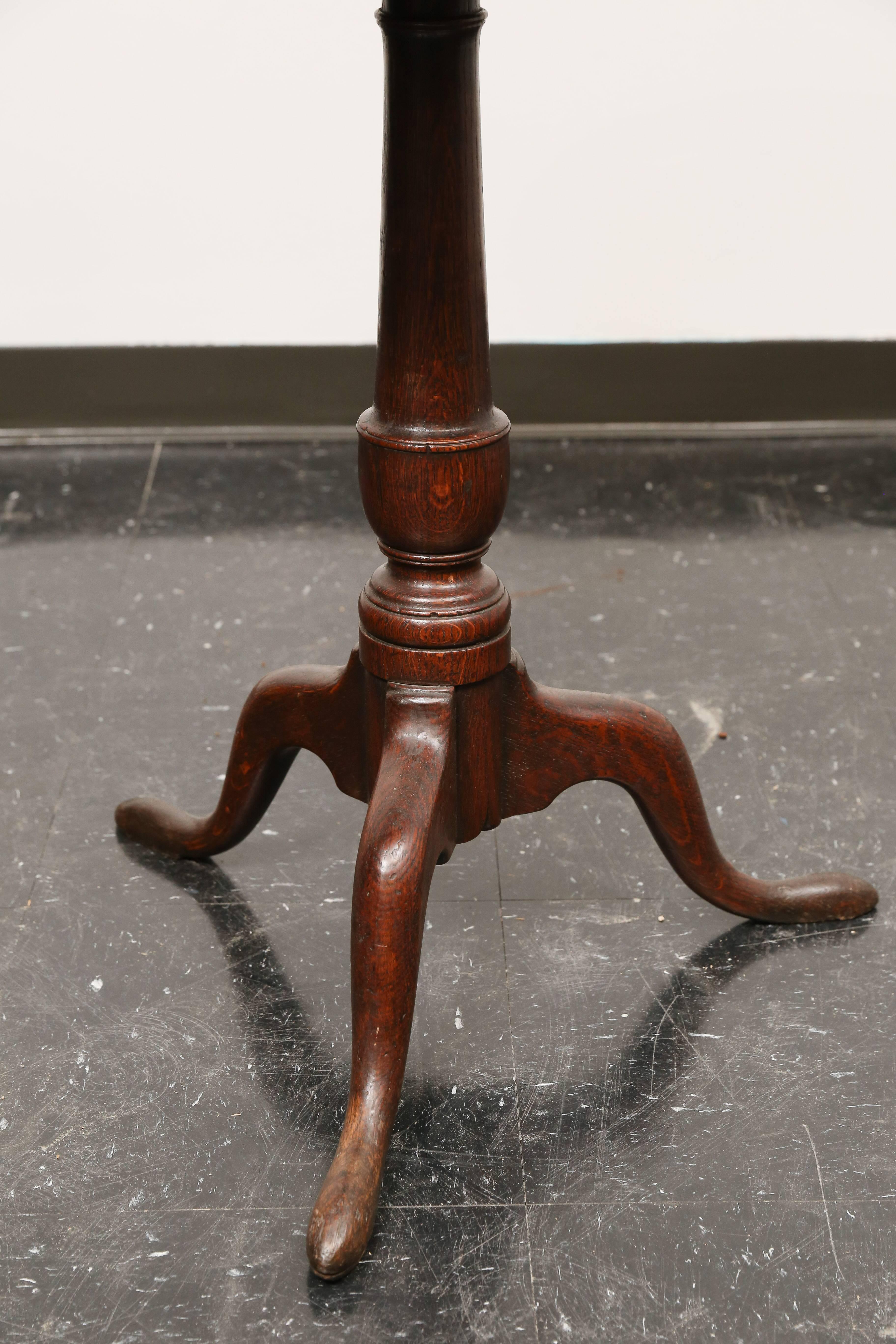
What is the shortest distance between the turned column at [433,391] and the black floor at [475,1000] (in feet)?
1.06

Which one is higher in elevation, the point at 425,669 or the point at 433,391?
the point at 433,391

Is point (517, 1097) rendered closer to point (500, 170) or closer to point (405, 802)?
point (405, 802)

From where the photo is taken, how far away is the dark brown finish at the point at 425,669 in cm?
92

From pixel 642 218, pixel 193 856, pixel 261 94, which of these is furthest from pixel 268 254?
pixel 193 856

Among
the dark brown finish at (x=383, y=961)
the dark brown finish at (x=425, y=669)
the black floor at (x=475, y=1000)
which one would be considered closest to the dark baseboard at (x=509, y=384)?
the black floor at (x=475, y=1000)

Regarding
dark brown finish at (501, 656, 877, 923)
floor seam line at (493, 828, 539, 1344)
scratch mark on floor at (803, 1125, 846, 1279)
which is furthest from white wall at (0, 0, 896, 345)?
scratch mark on floor at (803, 1125, 846, 1279)

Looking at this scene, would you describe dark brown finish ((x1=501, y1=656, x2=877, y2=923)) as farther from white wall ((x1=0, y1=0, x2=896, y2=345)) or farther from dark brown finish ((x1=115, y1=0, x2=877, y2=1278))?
white wall ((x1=0, y1=0, x2=896, y2=345))

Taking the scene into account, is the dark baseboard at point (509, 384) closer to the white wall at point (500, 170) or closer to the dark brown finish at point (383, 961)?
the white wall at point (500, 170)

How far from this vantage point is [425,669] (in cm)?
101

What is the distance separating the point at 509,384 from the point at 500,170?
33cm

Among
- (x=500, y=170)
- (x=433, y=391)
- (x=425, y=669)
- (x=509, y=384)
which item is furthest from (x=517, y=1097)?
(x=500, y=170)

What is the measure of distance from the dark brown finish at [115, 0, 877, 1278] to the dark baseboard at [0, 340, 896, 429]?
126cm

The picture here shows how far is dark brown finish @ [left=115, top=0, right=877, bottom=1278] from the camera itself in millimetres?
916

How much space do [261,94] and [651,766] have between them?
1.50m
